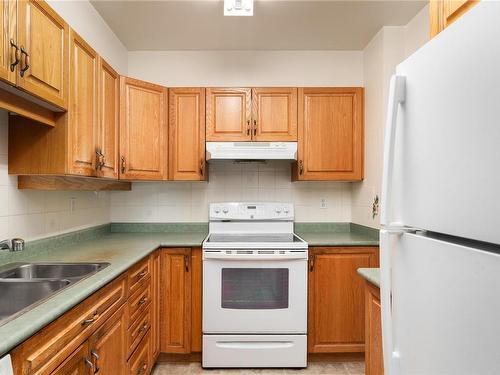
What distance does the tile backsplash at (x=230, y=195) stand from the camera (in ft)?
10.1

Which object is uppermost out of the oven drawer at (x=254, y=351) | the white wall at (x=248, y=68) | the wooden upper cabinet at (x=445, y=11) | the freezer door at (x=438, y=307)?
the white wall at (x=248, y=68)

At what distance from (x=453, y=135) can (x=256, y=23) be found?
7.34 feet

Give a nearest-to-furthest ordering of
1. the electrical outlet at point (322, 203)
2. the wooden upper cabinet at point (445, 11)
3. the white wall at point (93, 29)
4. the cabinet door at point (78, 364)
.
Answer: the wooden upper cabinet at point (445, 11) < the cabinet door at point (78, 364) < the white wall at point (93, 29) < the electrical outlet at point (322, 203)

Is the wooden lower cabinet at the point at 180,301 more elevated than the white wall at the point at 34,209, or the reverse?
the white wall at the point at 34,209

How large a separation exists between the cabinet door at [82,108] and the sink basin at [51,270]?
48cm

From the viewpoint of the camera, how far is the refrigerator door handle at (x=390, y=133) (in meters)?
0.88

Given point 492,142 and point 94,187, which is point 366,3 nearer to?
point 492,142

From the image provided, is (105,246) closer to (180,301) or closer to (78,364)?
(180,301)

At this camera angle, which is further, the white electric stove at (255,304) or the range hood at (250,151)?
the range hood at (250,151)

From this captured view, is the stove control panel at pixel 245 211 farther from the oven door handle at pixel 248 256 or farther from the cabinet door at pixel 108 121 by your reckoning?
the cabinet door at pixel 108 121

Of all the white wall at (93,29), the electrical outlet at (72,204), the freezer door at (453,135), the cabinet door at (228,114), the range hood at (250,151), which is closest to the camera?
the freezer door at (453,135)

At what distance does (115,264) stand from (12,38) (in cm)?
107

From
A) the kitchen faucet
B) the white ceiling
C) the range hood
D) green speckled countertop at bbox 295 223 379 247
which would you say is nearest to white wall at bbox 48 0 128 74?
the white ceiling

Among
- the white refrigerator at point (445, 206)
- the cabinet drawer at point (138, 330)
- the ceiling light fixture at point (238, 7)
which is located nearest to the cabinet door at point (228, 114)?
the ceiling light fixture at point (238, 7)
